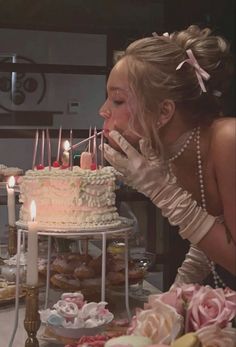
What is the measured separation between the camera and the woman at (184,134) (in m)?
0.80

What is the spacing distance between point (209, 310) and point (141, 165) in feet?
0.77

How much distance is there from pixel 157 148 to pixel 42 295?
66 cm

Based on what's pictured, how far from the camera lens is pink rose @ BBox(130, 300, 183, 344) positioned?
2.26 feet

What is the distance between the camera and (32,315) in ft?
3.35

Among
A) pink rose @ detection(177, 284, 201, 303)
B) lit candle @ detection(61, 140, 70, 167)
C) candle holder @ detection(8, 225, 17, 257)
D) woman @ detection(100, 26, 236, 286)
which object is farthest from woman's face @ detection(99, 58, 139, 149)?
candle holder @ detection(8, 225, 17, 257)

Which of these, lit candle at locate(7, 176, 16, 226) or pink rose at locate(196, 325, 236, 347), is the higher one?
lit candle at locate(7, 176, 16, 226)

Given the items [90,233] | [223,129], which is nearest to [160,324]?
[223,129]

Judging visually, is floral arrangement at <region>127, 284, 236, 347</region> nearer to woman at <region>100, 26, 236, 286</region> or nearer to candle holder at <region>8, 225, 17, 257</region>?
woman at <region>100, 26, 236, 286</region>

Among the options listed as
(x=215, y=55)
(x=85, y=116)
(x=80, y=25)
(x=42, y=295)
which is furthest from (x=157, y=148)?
(x=80, y=25)

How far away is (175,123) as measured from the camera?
0.85 m

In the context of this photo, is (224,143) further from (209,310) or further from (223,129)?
(209,310)

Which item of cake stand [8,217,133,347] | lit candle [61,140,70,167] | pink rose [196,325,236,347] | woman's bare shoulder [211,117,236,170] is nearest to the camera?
pink rose [196,325,236,347]

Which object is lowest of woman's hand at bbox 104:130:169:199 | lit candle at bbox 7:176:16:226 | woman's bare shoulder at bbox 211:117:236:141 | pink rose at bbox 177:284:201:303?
pink rose at bbox 177:284:201:303

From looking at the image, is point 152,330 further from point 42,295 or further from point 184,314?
point 42,295
